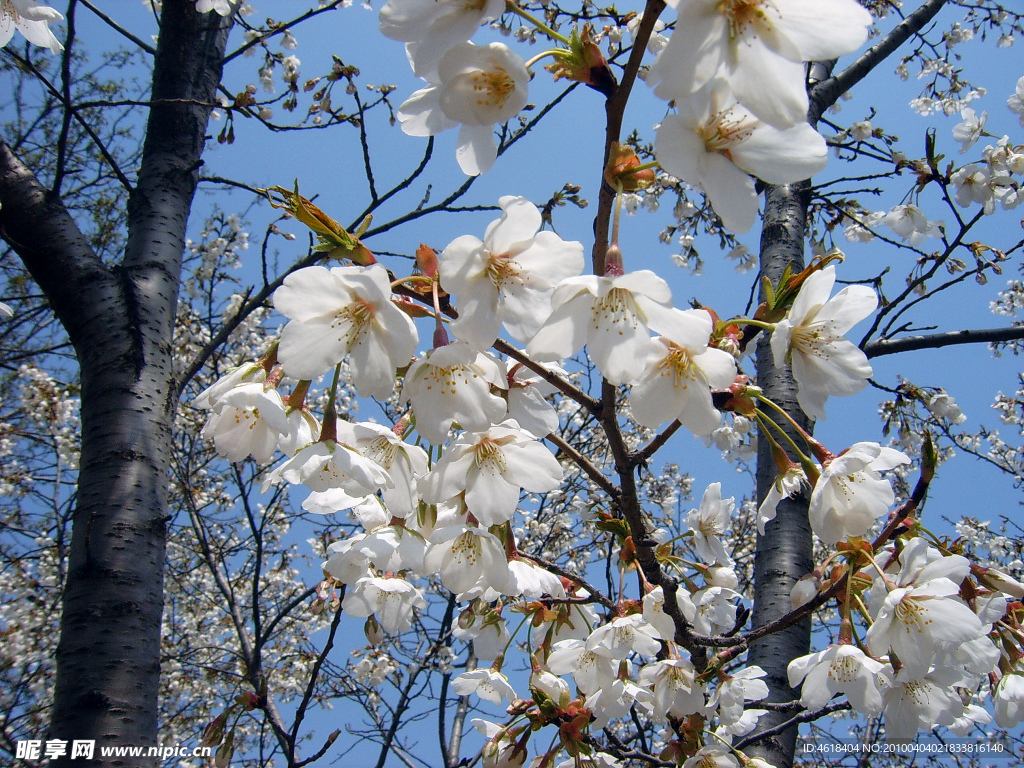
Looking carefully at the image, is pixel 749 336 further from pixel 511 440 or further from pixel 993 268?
pixel 993 268

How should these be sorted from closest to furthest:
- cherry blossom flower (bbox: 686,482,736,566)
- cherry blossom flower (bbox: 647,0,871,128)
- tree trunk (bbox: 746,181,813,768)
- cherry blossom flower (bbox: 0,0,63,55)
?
cherry blossom flower (bbox: 647,0,871,128), cherry blossom flower (bbox: 0,0,63,55), cherry blossom flower (bbox: 686,482,736,566), tree trunk (bbox: 746,181,813,768)

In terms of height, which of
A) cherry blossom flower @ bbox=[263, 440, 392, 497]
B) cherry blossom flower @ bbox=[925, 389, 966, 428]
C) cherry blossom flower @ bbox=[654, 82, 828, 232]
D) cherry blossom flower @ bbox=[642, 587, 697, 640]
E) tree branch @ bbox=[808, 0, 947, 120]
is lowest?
cherry blossom flower @ bbox=[642, 587, 697, 640]

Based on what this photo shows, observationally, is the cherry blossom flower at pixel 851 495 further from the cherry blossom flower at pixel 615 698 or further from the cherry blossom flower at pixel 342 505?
the cherry blossom flower at pixel 342 505

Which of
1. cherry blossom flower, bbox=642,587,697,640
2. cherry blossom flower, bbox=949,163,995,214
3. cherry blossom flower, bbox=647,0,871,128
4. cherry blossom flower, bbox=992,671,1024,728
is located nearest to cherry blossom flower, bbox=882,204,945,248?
cherry blossom flower, bbox=949,163,995,214

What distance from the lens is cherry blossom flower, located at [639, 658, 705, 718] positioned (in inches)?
68.9

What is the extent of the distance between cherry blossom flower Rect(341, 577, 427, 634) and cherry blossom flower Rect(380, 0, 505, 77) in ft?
4.66

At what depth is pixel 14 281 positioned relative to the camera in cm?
552

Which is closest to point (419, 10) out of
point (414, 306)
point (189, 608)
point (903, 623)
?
point (414, 306)

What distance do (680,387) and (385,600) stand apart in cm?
122

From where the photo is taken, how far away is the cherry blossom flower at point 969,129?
396cm

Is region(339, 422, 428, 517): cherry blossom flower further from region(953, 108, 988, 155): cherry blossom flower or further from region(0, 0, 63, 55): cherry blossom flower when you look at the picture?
region(953, 108, 988, 155): cherry blossom flower

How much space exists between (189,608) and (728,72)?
8.38 meters

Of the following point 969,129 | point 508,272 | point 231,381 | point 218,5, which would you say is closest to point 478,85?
point 508,272

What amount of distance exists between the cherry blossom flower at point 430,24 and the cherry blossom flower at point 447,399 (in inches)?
19.4
